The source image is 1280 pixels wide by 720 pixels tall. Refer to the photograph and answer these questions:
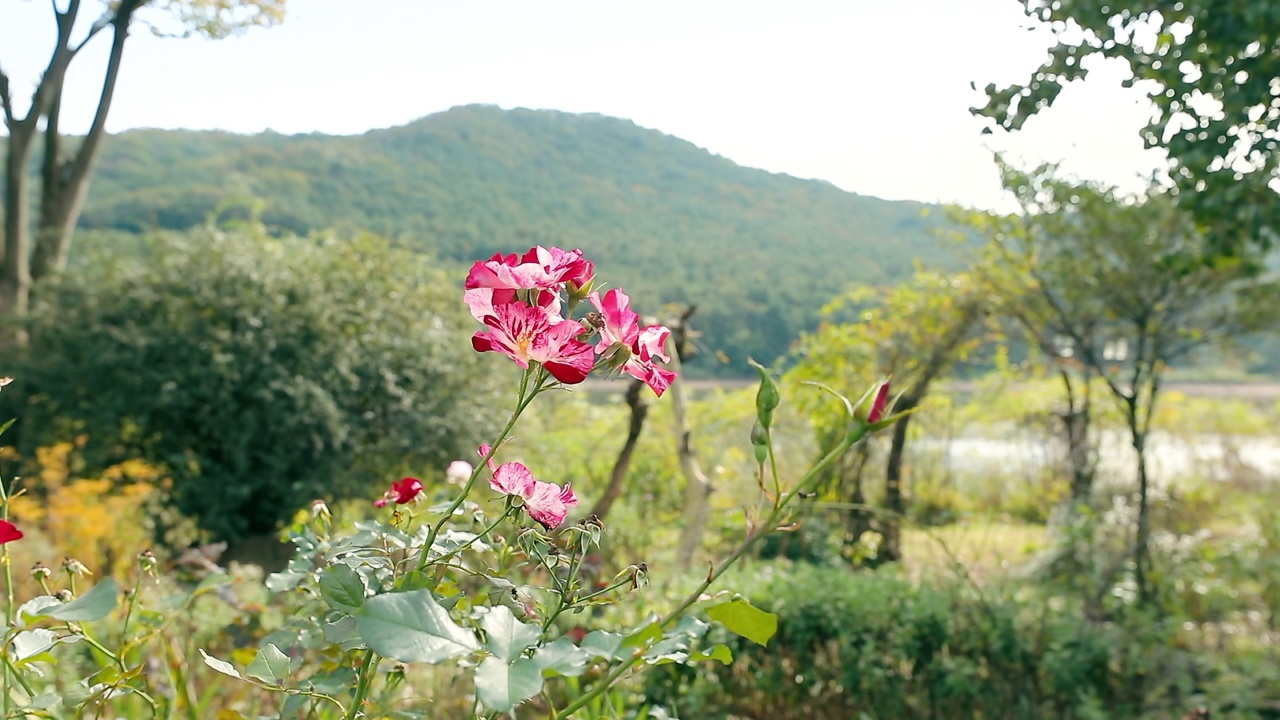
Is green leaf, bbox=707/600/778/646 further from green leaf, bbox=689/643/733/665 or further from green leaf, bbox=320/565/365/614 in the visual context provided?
green leaf, bbox=320/565/365/614

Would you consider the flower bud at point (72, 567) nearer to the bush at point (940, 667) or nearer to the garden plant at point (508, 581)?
the garden plant at point (508, 581)

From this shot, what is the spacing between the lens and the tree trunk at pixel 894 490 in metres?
4.75

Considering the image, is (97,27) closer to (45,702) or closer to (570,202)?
(45,702)

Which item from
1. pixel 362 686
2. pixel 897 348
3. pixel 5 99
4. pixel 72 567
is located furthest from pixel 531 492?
pixel 5 99

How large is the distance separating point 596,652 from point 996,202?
4202 millimetres

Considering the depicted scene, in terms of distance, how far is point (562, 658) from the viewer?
1.63ft

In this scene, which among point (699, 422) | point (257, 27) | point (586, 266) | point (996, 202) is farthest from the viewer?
point (257, 27)

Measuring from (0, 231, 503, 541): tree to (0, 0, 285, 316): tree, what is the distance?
5.58ft

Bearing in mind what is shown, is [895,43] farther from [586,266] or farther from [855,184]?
[855,184]

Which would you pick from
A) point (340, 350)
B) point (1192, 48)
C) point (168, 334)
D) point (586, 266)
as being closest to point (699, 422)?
point (340, 350)

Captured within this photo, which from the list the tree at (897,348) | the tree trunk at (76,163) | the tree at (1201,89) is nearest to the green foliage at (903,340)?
the tree at (897,348)

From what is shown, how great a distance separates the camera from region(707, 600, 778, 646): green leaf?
0.54 m

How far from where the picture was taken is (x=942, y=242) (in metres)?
4.82

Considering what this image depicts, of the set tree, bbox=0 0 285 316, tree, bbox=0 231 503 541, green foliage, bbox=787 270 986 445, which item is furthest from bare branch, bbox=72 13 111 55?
green foliage, bbox=787 270 986 445
